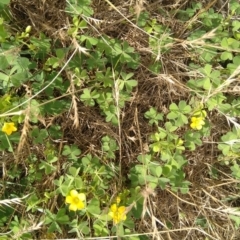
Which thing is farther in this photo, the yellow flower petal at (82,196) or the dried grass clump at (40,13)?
the dried grass clump at (40,13)

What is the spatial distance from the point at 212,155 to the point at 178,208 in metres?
0.45

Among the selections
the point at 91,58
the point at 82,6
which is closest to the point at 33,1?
the point at 82,6

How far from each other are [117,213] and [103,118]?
2.11 feet

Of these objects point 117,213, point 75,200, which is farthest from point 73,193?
point 117,213

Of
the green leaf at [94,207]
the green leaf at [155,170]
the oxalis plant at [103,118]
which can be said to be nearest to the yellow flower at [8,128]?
the oxalis plant at [103,118]

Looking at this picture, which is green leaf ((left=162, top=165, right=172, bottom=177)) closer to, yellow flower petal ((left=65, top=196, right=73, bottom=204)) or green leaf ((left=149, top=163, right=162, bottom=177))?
green leaf ((left=149, top=163, right=162, bottom=177))

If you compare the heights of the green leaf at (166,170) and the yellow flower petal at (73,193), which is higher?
the yellow flower petal at (73,193)

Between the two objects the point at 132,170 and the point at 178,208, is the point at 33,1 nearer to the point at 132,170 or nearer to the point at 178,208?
the point at 132,170

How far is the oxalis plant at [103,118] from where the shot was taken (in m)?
2.40

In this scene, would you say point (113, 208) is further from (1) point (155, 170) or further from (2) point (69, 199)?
(1) point (155, 170)

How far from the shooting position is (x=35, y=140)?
2453 millimetres

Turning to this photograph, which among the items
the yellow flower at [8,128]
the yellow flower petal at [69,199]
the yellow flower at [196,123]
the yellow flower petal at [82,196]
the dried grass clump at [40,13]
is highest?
the dried grass clump at [40,13]

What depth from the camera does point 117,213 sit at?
2.34 meters

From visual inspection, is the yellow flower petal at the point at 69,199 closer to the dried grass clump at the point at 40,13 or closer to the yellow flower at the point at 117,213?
the yellow flower at the point at 117,213
